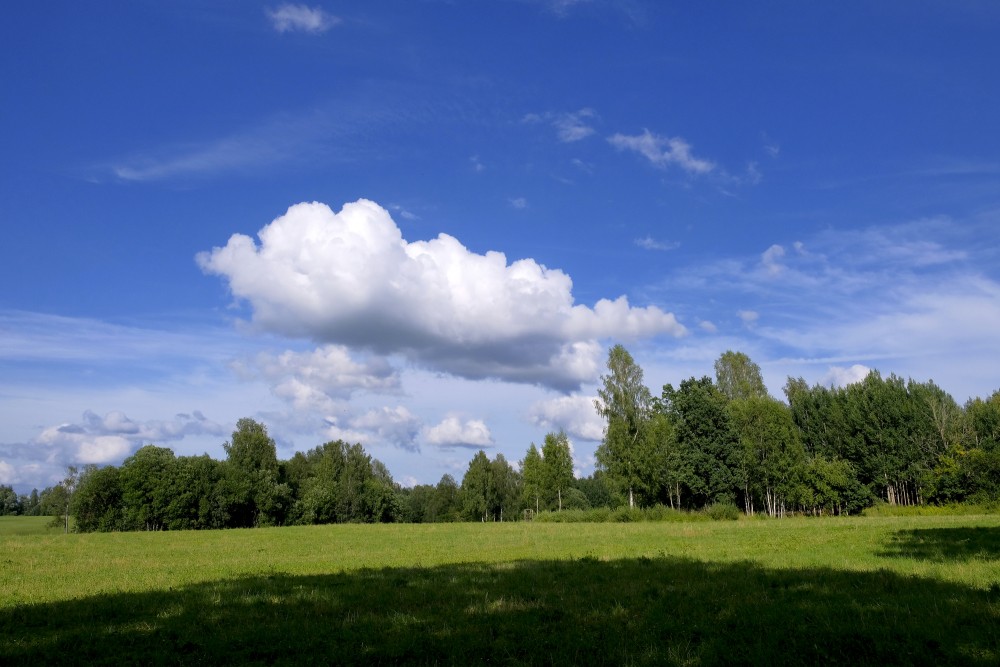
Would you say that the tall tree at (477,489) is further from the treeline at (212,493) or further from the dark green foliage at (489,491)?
the treeline at (212,493)

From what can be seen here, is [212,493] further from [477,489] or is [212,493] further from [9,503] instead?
[9,503]

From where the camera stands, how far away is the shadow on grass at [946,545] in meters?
19.0

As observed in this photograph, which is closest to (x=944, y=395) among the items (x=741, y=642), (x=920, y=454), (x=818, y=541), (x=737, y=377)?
(x=920, y=454)

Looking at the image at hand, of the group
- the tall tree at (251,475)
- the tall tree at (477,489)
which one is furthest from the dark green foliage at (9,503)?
the tall tree at (477,489)

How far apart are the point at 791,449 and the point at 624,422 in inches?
970

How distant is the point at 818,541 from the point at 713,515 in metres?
37.8

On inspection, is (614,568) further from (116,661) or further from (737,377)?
(737,377)

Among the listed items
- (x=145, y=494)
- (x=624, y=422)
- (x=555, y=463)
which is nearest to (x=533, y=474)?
(x=555, y=463)

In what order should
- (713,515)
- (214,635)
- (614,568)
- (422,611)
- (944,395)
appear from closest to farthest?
(214,635)
(422,611)
(614,568)
(713,515)
(944,395)

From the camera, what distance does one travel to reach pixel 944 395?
308 feet

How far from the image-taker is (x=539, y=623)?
38.9ft

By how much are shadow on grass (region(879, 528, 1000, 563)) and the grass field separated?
5.6 inches

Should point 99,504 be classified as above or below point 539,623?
below

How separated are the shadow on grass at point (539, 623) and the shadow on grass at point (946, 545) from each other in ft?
16.0
